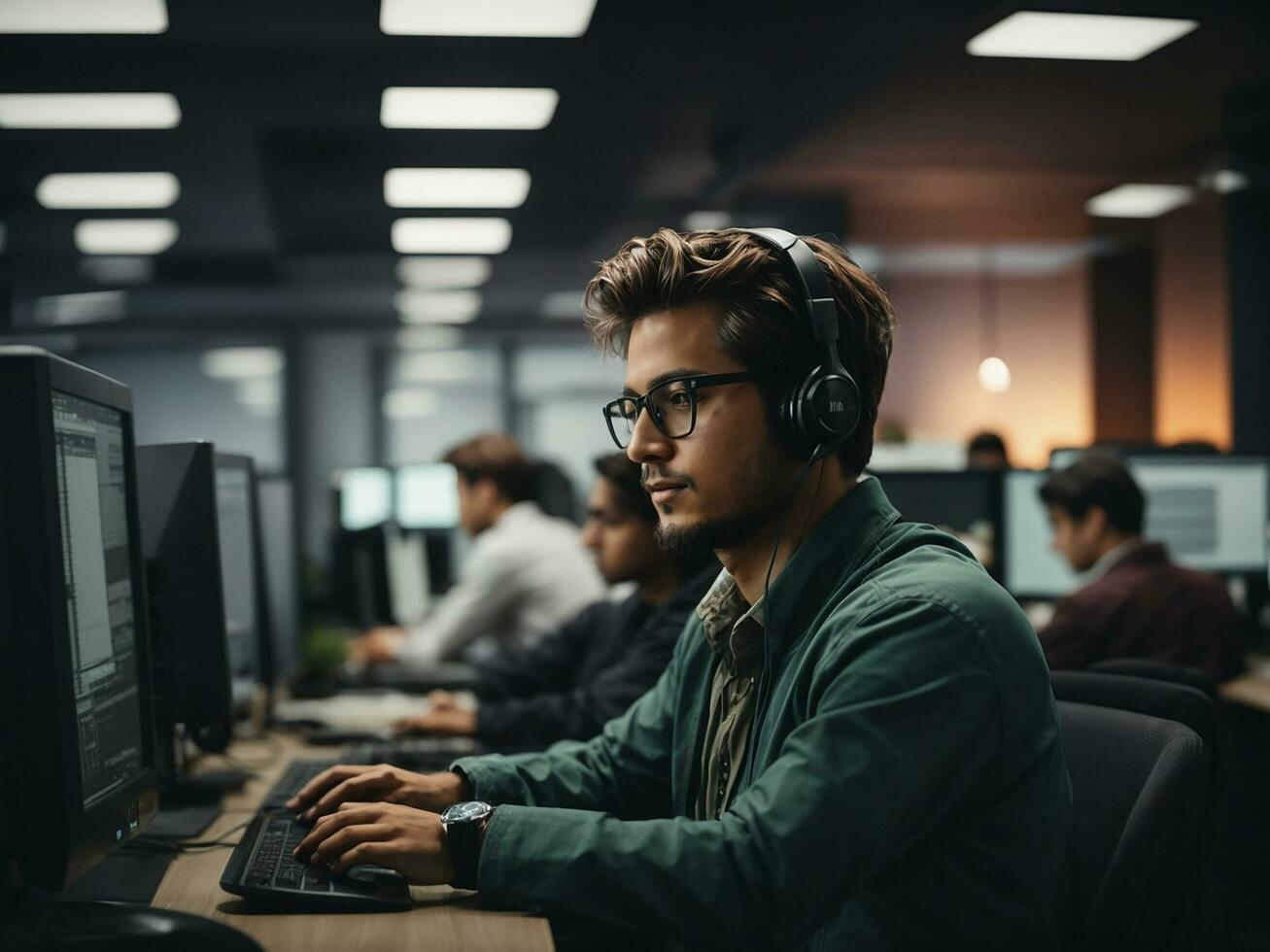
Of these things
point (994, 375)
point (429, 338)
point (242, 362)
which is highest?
point (429, 338)

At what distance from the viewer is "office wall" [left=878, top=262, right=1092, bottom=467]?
7867 millimetres

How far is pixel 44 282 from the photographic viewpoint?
8.22 m

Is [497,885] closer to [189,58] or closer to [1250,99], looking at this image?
[189,58]

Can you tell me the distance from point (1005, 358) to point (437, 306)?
4.49 meters

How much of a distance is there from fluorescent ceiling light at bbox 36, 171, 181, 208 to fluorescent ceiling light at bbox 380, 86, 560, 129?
139 centimetres

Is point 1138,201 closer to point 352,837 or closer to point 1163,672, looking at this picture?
point 1163,672

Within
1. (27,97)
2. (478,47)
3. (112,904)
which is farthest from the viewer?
(27,97)

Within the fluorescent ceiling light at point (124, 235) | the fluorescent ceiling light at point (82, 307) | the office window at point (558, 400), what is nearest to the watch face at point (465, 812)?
the fluorescent ceiling light at point (124, 235)

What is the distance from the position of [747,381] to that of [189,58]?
348 centimetres

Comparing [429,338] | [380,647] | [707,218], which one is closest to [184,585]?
[380,647]

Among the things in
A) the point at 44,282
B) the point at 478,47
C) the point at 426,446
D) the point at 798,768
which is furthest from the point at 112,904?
the point at 426,446

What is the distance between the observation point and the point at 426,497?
19.1 feet

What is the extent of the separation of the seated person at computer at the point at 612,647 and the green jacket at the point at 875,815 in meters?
0.92

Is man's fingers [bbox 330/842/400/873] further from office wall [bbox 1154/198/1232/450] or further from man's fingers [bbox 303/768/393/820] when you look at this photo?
office wall [bbox 1154/198/1232/450]
